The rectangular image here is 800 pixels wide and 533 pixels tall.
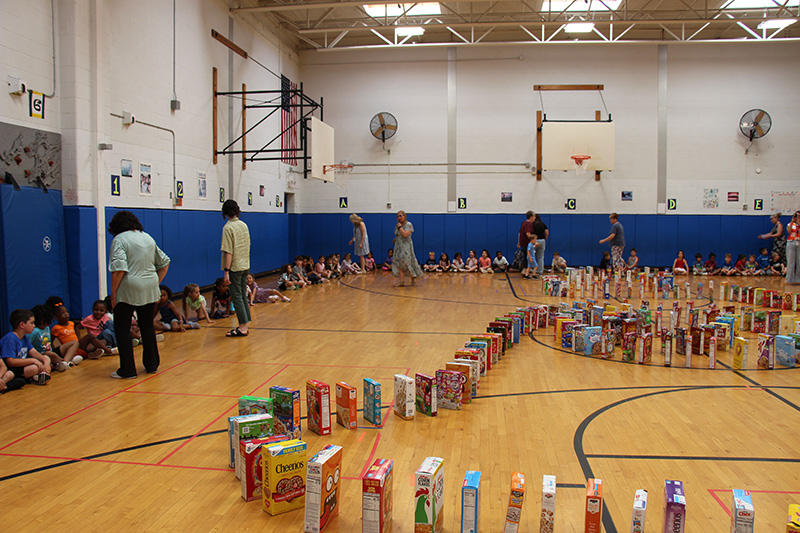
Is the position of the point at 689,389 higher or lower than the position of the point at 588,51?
lower

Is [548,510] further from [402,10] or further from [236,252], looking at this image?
[402,10]

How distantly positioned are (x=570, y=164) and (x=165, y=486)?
53.4 ft

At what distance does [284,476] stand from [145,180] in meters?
8.68

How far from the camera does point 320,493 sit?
2988mm

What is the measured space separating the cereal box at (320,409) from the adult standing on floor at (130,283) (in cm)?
235

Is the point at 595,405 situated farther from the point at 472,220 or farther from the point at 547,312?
the point at 472,220

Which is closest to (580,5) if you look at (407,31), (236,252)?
(407,31)

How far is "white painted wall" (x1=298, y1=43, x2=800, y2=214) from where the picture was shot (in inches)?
716

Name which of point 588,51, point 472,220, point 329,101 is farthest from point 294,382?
point 588,51

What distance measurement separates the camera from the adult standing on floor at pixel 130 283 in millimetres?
5582

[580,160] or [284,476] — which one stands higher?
[580,160]

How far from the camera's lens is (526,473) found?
3686 mm

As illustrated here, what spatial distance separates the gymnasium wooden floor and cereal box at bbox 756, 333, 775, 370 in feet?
0.51

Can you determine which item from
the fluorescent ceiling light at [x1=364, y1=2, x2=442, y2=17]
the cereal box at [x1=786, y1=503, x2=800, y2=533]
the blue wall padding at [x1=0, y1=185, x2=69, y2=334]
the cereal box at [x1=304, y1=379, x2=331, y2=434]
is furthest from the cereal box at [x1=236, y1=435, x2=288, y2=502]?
the fluorescent ceiling light at [x1=364, y1=2, x2=442, y2=17]
